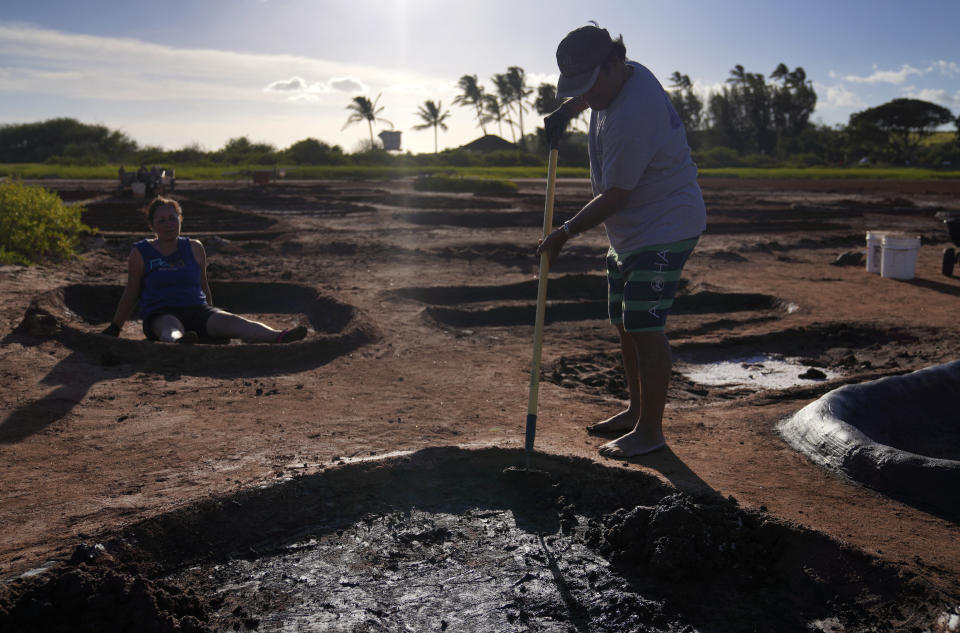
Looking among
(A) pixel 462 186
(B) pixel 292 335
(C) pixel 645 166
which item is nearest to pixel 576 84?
(C) pixel 645 166

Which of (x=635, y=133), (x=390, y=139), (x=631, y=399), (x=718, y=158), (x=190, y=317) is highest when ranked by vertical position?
(x=390, y=139)

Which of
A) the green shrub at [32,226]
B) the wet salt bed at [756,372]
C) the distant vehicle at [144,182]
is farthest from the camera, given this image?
the distant vehicle at [144,182]

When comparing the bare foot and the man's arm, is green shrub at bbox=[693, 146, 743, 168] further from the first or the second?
the man's arm

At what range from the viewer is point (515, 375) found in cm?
505

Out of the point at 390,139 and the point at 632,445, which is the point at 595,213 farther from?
the point at 390,139

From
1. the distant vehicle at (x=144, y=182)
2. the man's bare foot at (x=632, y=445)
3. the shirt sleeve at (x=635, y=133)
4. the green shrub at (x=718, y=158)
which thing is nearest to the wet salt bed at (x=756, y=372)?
the man's bare foot at (x=632, y=445)

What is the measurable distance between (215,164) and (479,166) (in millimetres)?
15894

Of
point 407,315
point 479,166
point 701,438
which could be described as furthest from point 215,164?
point 701,438

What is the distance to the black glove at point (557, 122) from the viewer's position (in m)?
3.53

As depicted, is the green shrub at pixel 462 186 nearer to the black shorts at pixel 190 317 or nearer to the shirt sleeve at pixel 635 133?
the black shorts at pixel 190 317

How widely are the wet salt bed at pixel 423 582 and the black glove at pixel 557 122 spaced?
177 centimetres

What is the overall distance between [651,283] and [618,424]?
2.95ft

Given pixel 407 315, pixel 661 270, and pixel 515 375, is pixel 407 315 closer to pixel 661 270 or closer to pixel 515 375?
pixel 515 375

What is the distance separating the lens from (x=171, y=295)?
5.74 m
